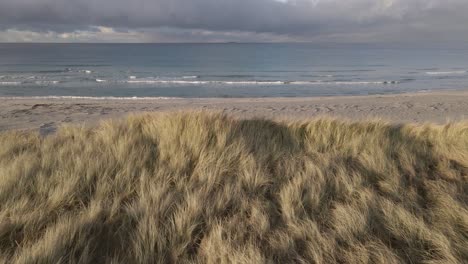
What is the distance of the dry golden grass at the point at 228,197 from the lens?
2.45 meters

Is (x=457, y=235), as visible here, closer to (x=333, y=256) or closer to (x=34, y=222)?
(x=333, y=256)

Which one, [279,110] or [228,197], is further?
[279,110]

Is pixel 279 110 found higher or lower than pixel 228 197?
lower

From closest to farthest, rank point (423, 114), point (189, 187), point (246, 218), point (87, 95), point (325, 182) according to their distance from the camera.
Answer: point (246, 218) → point (189, 187) → point (325, 182) → point (423, 114) → point (87, 95)

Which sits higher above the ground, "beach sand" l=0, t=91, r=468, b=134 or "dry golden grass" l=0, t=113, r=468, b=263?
"dry golden grass" l=0, t=113, r=468, b=263

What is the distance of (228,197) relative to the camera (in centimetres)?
324

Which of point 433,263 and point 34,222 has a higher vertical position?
point 34,222

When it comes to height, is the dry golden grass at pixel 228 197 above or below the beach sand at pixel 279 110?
above

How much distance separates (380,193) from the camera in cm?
359

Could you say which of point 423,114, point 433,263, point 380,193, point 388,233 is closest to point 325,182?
point 380,193

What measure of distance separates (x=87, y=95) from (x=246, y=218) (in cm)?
2261

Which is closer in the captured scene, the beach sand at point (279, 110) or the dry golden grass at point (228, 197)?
the dry golden grass at point (228, 197)

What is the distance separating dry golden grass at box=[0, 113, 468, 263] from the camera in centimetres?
245

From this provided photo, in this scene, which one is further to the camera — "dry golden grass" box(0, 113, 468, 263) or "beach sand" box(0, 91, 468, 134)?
"beach sand" box(0, 91, 468, 134)
